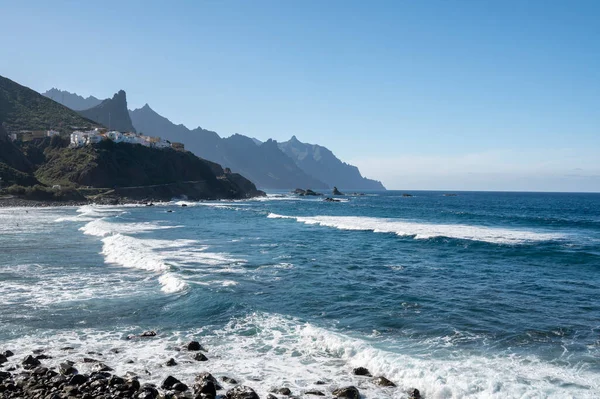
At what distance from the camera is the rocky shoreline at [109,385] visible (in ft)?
34.2

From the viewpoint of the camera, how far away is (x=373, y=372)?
40.2 feet

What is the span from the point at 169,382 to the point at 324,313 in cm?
797

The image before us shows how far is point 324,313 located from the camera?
58.4ft

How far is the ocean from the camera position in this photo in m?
12.1

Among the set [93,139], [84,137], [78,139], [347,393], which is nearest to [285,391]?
[347,393]

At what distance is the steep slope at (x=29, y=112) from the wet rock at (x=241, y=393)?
15508 centimetres

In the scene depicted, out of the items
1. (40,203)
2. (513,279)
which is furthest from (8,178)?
(513,279)

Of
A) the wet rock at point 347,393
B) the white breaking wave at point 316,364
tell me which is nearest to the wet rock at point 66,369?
the white breaking wave at point 316,364

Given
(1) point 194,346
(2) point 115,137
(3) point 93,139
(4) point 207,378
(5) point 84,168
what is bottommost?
(1) point 194,346

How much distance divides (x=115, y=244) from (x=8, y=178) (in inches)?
2984

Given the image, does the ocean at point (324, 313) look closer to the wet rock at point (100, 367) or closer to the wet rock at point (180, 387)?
the wet rock at point (100, 367)

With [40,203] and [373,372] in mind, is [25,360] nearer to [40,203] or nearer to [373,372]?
[373,372]

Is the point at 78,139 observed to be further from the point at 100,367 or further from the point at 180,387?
the point at 180,387

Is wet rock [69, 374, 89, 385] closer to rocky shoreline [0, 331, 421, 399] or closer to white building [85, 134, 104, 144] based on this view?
rocky shoreline [0, 331, 421, 399]
